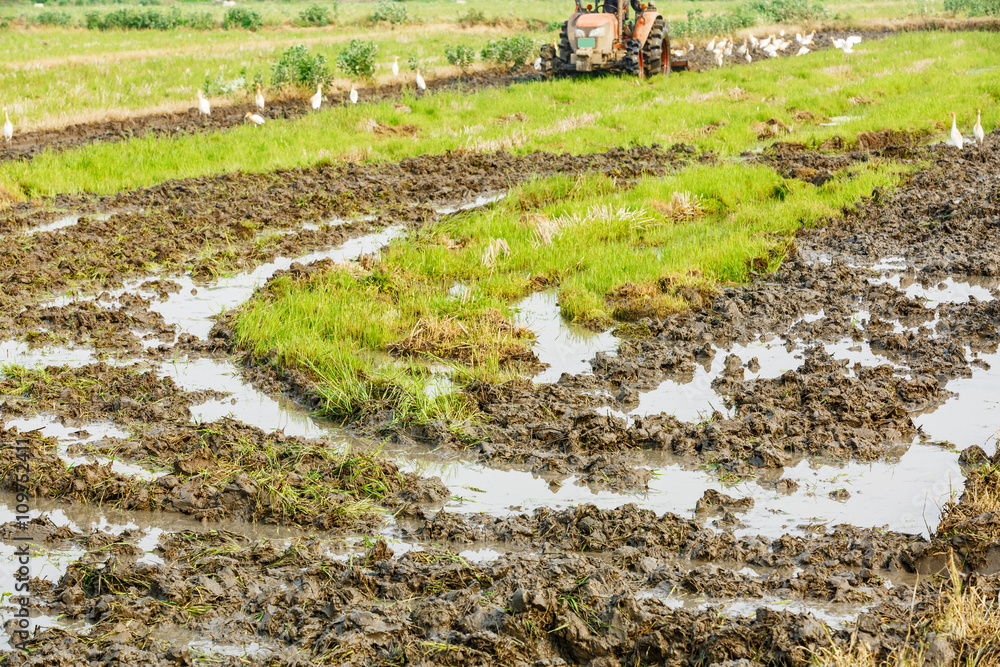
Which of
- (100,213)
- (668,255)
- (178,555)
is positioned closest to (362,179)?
(100,213)

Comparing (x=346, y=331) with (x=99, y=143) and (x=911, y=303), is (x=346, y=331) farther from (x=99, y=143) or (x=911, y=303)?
(x=99, y=143)

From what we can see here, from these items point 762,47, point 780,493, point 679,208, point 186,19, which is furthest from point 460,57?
point 186,19

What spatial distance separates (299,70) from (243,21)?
2562 centimetres

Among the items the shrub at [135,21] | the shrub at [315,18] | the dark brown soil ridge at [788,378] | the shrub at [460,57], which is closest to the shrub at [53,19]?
the shrub at [135,21]

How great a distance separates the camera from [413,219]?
10586mm

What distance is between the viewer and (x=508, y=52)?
26438 millimetres

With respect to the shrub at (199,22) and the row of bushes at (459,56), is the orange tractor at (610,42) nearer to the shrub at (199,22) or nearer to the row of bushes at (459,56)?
the row of bushes at (459,56)

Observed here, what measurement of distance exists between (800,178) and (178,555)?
9931 mm

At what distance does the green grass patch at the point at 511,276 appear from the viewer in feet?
21.1

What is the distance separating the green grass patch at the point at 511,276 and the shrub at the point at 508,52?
15.4 meters

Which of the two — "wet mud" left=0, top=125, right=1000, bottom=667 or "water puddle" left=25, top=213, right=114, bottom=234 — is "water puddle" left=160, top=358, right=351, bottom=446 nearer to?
"wet mud" left=0, top=125, right=1000, bottom=667

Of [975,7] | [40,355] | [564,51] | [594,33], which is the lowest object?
[40,355]

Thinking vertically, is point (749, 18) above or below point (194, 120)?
above

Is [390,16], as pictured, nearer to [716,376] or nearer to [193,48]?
[193,48]
